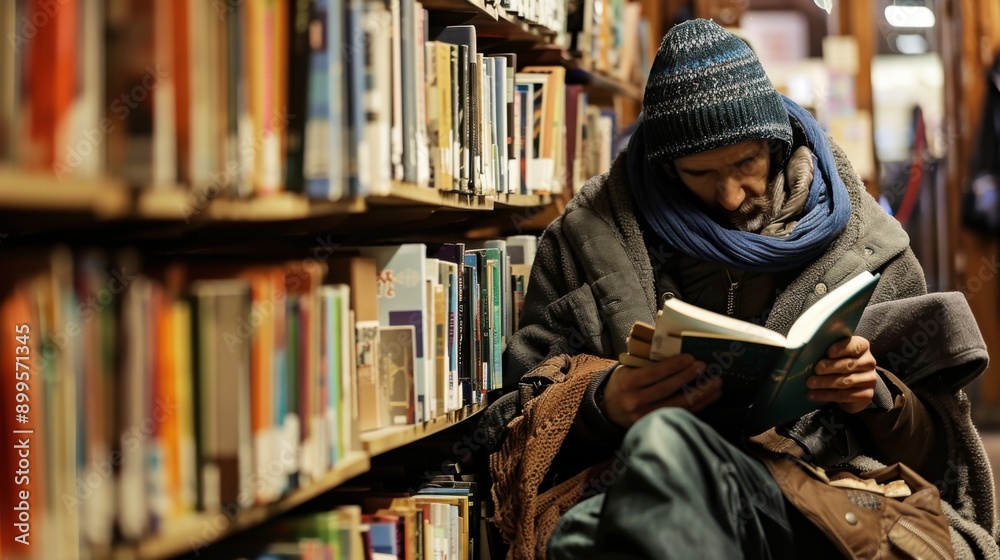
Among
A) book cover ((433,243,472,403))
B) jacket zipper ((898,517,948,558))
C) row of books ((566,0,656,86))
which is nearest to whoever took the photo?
jacket zipper ((898,517,948,558))

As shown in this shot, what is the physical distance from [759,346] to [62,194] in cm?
98

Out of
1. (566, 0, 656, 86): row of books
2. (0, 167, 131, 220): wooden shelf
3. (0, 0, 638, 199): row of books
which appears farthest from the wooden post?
(0, 167, 131, 220): wooden shelf

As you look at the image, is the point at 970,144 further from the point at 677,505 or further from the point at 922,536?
the point at 677,505

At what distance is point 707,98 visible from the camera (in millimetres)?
1899

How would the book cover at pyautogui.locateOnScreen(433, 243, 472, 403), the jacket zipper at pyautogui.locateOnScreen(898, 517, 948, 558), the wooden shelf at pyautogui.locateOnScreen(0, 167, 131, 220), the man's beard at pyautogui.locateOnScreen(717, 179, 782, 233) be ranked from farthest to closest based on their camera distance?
1. the man's beard at pyautogui.locateOnScreen(717, 179, 782, 233)
2. the book cover at pyautogui.locateOnScreen(433, 243, 472, 403)
3. the jacket zipper at pyautogui.locateOnScreen(898, 517, 948, 558)
4. the wooden shelf at pyautogui.locateOnScreen(0, 167, 131, 220)

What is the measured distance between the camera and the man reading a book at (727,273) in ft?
5.47

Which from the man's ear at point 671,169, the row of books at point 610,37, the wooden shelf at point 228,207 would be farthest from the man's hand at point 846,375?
the row of books at point 610,37

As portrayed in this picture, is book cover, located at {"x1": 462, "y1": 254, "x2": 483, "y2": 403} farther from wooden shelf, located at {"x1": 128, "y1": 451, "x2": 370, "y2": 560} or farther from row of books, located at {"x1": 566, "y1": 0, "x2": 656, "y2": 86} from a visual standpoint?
row of books, located at {"x1": 566, "y1": 0, "x2": 656, "y2": 86}

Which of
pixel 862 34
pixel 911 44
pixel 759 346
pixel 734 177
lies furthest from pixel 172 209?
pixel 911 44

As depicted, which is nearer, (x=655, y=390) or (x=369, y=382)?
(x=369, y=382)

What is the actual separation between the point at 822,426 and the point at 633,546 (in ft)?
2.14

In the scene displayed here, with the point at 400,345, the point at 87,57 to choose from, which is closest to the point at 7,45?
the point at 87,57

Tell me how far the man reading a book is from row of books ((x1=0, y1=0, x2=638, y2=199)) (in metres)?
0.37

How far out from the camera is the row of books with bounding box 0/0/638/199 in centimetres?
94
